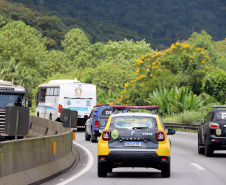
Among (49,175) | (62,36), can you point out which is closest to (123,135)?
(49,175)

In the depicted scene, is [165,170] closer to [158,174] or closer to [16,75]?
[158,174]

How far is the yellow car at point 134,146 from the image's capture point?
13.5m

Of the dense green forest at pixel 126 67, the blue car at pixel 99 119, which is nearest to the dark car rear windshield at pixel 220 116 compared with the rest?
the blue car at pixel 99 119

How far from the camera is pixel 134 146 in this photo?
13648mm

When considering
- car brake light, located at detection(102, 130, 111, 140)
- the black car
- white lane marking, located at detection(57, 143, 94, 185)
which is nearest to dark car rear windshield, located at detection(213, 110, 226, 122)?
the black car

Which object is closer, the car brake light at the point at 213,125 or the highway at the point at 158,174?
the highway at the point at 158,174

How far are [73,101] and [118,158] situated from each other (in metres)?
27.4

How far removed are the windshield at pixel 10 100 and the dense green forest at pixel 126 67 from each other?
73.1 feet

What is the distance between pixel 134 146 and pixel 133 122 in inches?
25.5

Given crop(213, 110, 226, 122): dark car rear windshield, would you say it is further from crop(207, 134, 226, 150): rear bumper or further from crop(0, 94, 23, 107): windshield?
crop(0, 94, 23, 107): windshield

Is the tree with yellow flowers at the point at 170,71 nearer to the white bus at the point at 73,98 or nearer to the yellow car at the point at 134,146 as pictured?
the white bus at the point at 73,98

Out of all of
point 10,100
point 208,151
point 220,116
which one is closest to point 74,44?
point 10,100

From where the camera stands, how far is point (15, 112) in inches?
520

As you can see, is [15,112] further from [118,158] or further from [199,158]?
[199,158]
